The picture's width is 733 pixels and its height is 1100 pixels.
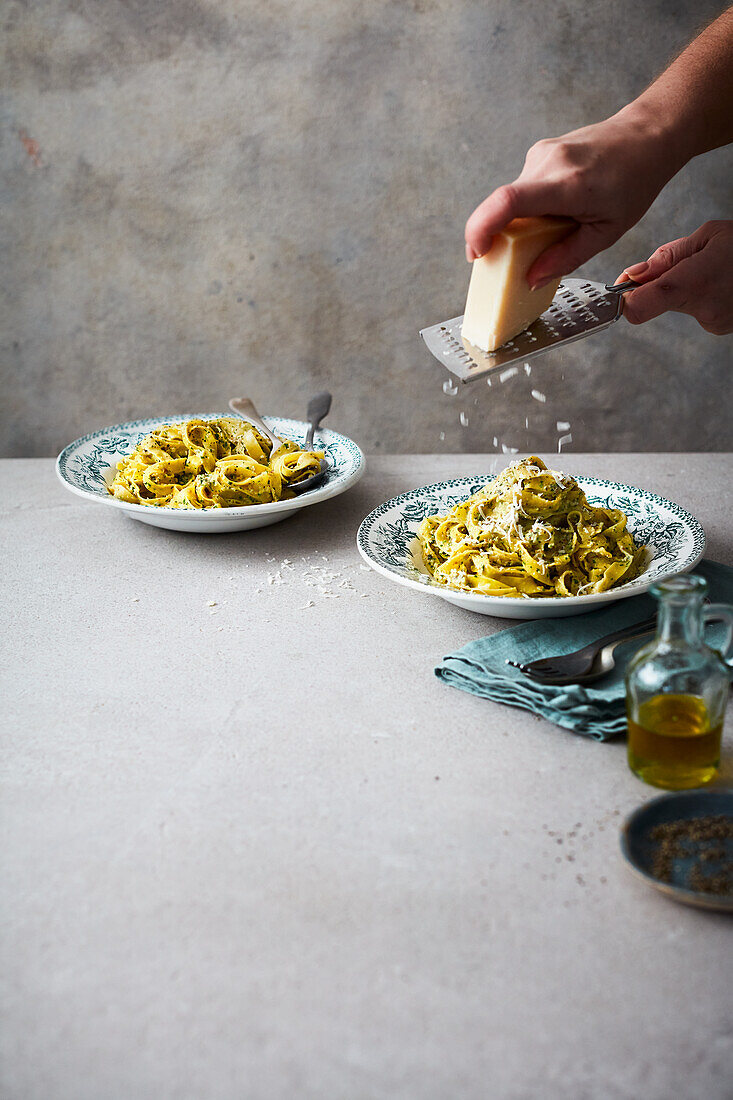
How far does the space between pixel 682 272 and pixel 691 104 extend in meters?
0.31

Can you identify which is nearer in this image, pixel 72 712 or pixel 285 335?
pixel 72 712

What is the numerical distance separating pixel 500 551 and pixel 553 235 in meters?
0.47

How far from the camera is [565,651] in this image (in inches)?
49.4

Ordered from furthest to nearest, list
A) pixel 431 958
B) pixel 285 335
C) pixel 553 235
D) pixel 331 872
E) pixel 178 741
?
pixel 285 335
pixel 553 235
pixel 178 741
pixel 331 872
pixel 431 958

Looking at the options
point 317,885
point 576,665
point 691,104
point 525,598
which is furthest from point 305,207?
point 317,885

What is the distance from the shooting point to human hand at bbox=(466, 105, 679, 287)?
123cm

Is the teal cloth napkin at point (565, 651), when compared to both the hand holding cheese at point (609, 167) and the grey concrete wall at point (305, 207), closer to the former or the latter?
the hand holding cheese at point (609, 167)

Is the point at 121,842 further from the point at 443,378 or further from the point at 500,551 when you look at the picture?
the point at 443,378

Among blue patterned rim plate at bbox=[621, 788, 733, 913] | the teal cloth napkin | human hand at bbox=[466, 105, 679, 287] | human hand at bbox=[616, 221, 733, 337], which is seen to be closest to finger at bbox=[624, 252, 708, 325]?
human hand at bbox=[616, 221, 733, 337]

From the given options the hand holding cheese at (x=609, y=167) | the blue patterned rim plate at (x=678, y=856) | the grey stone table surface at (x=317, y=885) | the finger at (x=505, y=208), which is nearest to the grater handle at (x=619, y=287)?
the hand holding cheese at (x=609, y=167)

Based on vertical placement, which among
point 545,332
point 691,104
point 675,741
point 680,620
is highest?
point 691,104

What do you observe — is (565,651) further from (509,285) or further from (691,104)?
(691,104)

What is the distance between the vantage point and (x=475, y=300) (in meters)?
1.35

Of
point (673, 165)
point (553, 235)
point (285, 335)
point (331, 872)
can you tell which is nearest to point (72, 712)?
point (331, 872)
